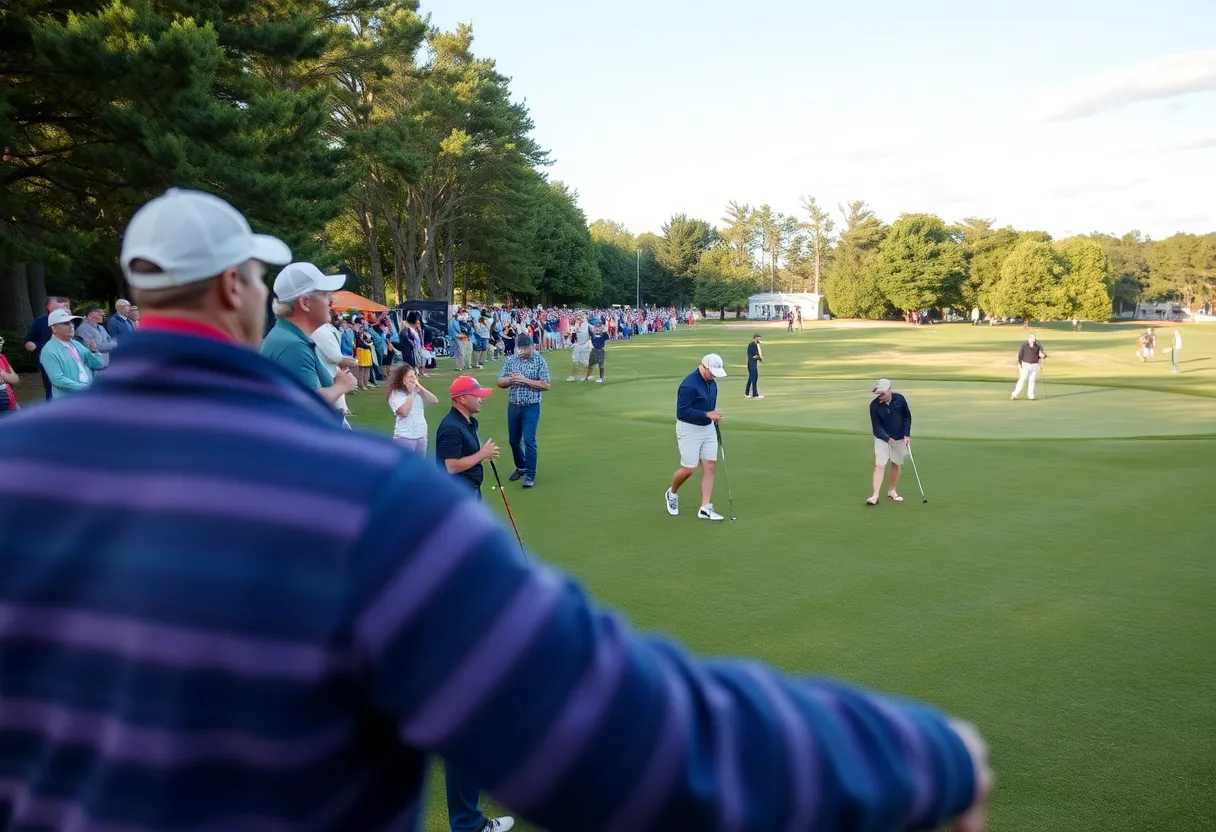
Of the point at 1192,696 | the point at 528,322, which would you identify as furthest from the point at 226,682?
the point at 528,322

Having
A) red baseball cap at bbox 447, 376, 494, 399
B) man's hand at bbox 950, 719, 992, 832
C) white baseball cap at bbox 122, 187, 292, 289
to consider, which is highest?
white baseball cap at bbox 122, 187, 292, 289

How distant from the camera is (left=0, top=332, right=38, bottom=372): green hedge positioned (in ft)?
78.4

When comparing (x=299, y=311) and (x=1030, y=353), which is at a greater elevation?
(x=299, y=311)

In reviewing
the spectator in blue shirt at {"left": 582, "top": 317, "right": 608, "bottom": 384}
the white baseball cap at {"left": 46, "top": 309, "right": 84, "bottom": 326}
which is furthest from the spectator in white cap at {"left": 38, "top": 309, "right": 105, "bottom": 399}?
the spectator in blue shirt at {"left": 582, "top": 317, "right": 608, "bottom": 384}

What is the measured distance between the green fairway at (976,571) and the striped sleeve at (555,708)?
3920 millimetres

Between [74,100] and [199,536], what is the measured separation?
937 inches

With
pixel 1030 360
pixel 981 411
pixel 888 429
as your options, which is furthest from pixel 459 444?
pixel 1030 360

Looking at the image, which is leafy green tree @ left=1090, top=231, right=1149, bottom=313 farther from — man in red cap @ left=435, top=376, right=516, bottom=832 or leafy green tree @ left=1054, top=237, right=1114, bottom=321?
man in red cap @ left=435, top=376, right=516, bottom=832

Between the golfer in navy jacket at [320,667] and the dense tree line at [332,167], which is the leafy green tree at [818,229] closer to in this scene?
the dense tree line at [332,167]

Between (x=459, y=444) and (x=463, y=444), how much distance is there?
5 cm

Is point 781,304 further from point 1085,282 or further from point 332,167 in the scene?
point 332,167

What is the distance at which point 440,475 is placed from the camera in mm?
1187

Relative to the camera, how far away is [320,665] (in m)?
1.10

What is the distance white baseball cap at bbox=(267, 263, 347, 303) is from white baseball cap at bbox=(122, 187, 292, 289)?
13.9 ft
